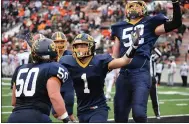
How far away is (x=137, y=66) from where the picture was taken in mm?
5969

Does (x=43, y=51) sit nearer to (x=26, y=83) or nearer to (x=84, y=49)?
(x=26, y=83)

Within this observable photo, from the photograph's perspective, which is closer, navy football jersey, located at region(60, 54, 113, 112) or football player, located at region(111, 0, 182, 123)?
navy football jersey, located at region(60, 54, 113, 112)

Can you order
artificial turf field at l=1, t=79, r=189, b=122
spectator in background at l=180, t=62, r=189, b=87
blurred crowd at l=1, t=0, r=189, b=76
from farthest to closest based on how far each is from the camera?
1. blurred crowd at l=1, t=0, r=189, b=76
2. spectator in background at l=180, t=62, r=189, b=87
3. artificial turf field at l=1, t=79, r=189, b=122

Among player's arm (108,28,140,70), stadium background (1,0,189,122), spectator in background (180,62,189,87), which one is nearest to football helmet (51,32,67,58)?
player's arm (108,28,140,70)

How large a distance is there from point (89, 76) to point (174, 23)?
1.14m

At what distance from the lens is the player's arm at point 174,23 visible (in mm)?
5418

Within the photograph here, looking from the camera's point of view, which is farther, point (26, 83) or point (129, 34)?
point (129, 34)

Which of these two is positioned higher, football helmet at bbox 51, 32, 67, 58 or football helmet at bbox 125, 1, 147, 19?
football helmet at bbox 125, 1, 147, 19

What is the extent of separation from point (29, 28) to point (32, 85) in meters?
21.5

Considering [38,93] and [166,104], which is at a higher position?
[38,93]

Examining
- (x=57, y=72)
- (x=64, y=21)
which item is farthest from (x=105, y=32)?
(x=57, y=72)

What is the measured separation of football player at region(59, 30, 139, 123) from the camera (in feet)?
17.5

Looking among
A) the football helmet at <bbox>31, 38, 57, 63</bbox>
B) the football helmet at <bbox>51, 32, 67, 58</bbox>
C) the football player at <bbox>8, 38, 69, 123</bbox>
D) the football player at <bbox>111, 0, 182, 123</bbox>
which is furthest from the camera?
the football helmet at <bbox>51, 32, 67, 58</bbox>

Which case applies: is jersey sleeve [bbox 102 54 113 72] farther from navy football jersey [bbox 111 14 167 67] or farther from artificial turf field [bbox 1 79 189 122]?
artificial turf field [bbox 1 79 189 122]
